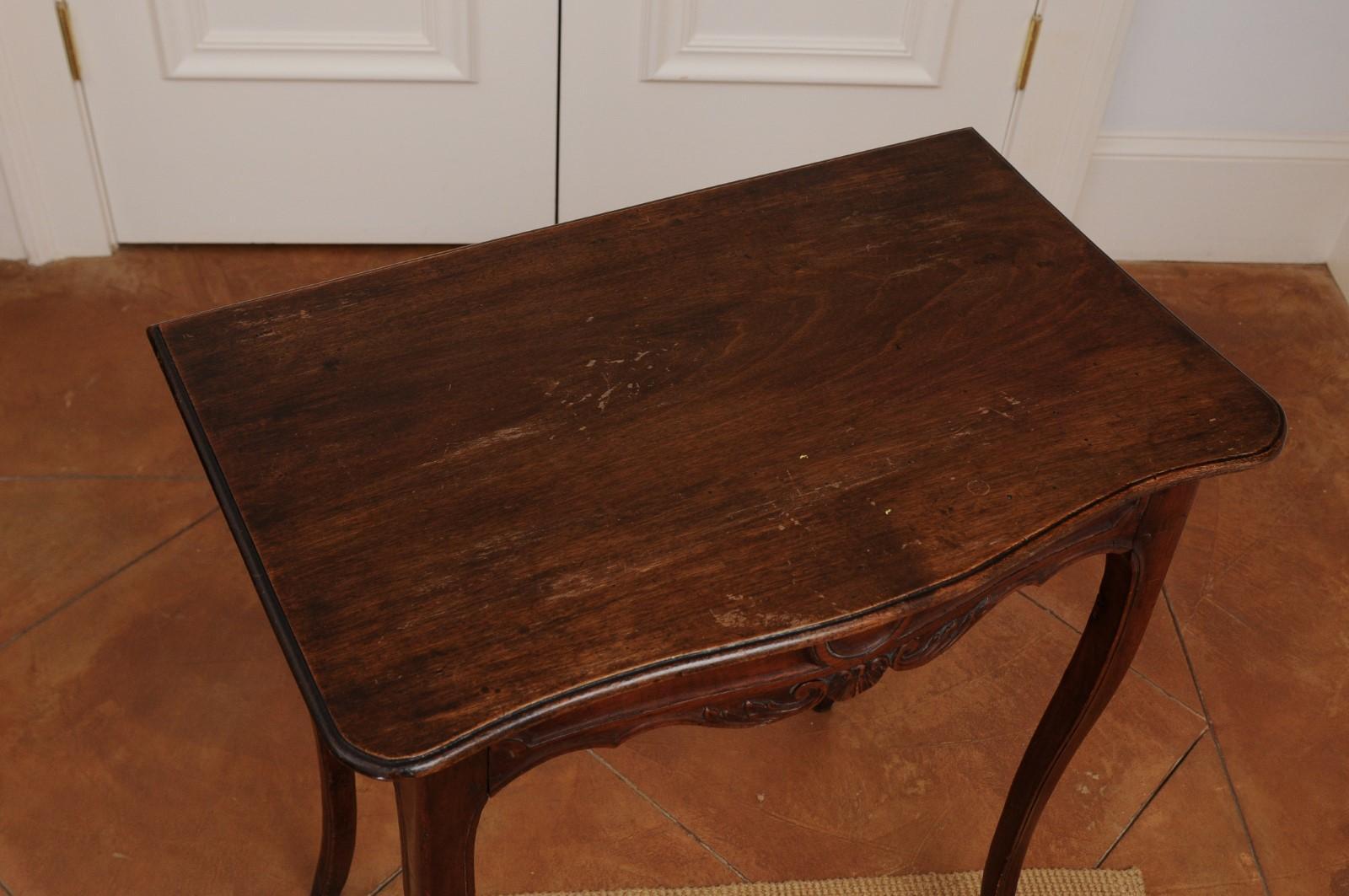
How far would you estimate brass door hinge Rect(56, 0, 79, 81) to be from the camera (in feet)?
7.21

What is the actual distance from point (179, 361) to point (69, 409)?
3.78 ft

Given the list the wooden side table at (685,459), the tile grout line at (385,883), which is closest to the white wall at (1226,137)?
the wooden side table at (685,459)

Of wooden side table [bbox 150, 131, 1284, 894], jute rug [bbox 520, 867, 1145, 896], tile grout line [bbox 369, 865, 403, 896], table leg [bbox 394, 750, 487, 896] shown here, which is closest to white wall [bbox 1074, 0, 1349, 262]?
wooden side table [bbox 150, 131, 1284, 894]

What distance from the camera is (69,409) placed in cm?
218

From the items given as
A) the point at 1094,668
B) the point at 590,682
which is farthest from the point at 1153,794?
the point at 590,682

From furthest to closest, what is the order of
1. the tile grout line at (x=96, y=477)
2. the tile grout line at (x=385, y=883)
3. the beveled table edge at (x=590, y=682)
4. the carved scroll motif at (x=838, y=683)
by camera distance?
the tile grout line at (x=96, y=477) < the tile grout line at (x=385, y=883) < the carved scroll motif at (x=838, y=683) < the beveled table edge at (x=590, y=682)

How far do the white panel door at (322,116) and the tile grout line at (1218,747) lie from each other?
1.29 metres

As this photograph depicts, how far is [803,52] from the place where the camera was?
2340mm

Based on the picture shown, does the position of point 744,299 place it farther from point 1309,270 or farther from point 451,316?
point 1309,270

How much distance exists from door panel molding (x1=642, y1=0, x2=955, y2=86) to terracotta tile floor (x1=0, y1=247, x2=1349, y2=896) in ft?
3.01

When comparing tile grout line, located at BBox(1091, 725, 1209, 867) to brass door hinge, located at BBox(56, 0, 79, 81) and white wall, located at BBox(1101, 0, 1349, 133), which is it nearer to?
white wall, located at BBox(1101, 0, 1349, 133)

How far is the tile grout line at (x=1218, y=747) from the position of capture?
169 centimetres

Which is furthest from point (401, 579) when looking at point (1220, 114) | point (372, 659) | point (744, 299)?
point (1220, 114)

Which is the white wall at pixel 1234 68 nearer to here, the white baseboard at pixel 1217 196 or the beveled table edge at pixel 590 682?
the white baseboard at pixel 1217 196
